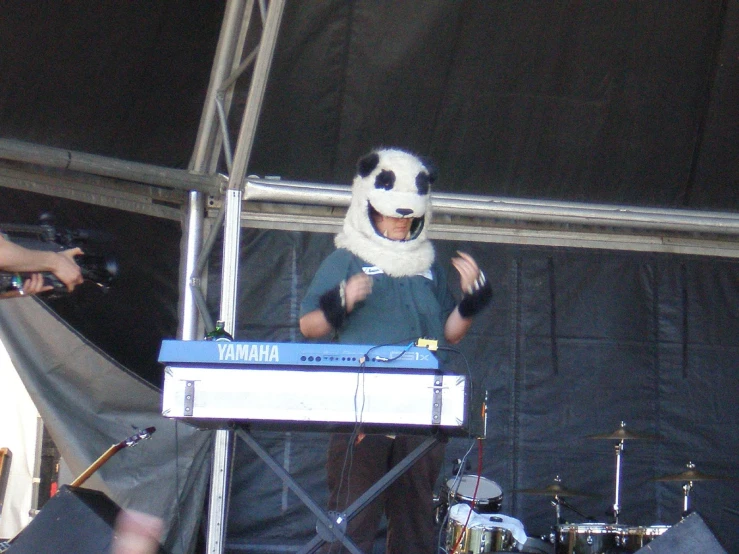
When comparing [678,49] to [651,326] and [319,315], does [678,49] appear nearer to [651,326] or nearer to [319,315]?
[651,326]

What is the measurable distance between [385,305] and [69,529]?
45.6 inches

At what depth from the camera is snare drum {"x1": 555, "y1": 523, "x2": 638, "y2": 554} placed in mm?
4344

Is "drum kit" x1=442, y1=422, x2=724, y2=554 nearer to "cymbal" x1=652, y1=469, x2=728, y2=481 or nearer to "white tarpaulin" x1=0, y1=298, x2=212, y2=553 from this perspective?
"cymbal" x1=652, y1=469, x2=728, y2=481

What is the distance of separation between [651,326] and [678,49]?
1.36 metres

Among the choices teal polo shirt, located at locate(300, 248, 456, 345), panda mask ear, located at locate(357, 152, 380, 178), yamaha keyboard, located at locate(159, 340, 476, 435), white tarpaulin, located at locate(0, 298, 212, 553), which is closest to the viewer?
yamaha keyboard, located at locate(159, 340, 476, 435)

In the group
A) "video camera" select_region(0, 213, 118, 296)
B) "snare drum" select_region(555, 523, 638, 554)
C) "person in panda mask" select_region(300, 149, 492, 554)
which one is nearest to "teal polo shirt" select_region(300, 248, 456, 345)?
"person in panda mask" select_region(300, 149, 492, 554)

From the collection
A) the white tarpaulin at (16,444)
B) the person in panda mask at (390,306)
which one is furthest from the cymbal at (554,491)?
the white tarpaulin at (16,444)

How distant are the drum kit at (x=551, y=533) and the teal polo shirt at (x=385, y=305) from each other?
4.83 ft

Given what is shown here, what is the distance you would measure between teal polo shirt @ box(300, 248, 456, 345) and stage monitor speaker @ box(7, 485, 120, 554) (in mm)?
915

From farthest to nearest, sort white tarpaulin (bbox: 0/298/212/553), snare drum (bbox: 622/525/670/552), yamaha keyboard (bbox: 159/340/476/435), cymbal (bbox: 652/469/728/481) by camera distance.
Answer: cymbal (bbox: 652/469/728/481)
snare drum (bbox: 622/525/670/552)
white tarpaulin (bbox: 0/298/212/553)
yamaha keyboard (bbox: 159/340/476/435)

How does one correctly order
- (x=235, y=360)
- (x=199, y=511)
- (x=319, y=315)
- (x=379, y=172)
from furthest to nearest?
(x=199, y=511) → (x=379, y=172) → (x=319, y=315) → (x=235, y=360)

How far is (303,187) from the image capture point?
4262 millimetres

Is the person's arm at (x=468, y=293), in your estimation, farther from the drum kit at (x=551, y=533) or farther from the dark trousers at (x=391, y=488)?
the drum kit at (x=551, y=533)

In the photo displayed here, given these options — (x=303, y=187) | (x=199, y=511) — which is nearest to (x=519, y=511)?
(x=199, y=511)
